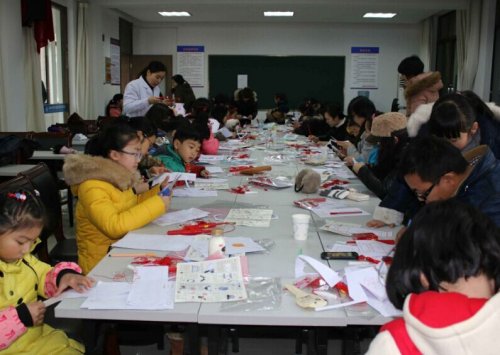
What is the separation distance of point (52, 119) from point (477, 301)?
8.06m

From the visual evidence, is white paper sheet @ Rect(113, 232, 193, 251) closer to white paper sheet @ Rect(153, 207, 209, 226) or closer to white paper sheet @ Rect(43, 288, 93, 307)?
white paper sheet @ Rect(153, 207, 209, 226)

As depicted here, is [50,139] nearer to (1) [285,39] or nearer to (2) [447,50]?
(1) [285,39]

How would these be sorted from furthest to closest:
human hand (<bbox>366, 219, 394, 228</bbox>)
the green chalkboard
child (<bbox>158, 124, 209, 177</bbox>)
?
1. the green chalkboard
2. child (<bbox>158, 124, 209, 177</bbox>)
3. human hand (<bbox>366, 219, 394, 228</bbox>)

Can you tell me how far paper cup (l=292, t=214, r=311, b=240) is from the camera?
85.8 inches

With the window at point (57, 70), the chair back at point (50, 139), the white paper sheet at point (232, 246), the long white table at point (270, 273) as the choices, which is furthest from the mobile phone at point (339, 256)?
the window at point (57, 70)

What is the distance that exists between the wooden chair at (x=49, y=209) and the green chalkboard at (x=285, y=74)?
878 centimetres

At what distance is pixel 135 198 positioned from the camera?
103 inches

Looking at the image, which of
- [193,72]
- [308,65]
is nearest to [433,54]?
[308,65]

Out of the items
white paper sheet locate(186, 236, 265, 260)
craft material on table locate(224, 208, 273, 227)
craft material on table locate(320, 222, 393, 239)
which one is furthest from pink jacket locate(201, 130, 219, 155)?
white paper sheet locate(186, 236, 265, 260)

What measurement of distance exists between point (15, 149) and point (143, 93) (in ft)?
4.31

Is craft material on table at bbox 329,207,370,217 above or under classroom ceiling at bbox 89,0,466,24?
under

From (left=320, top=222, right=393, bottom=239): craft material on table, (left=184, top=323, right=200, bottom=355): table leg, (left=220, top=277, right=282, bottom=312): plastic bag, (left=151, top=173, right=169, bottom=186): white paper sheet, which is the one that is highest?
(left=151, top=173, right=169, bottom=186): white paper sheet

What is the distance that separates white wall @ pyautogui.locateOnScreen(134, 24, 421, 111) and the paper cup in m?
9.49

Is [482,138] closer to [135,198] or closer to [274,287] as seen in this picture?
[274,287]
